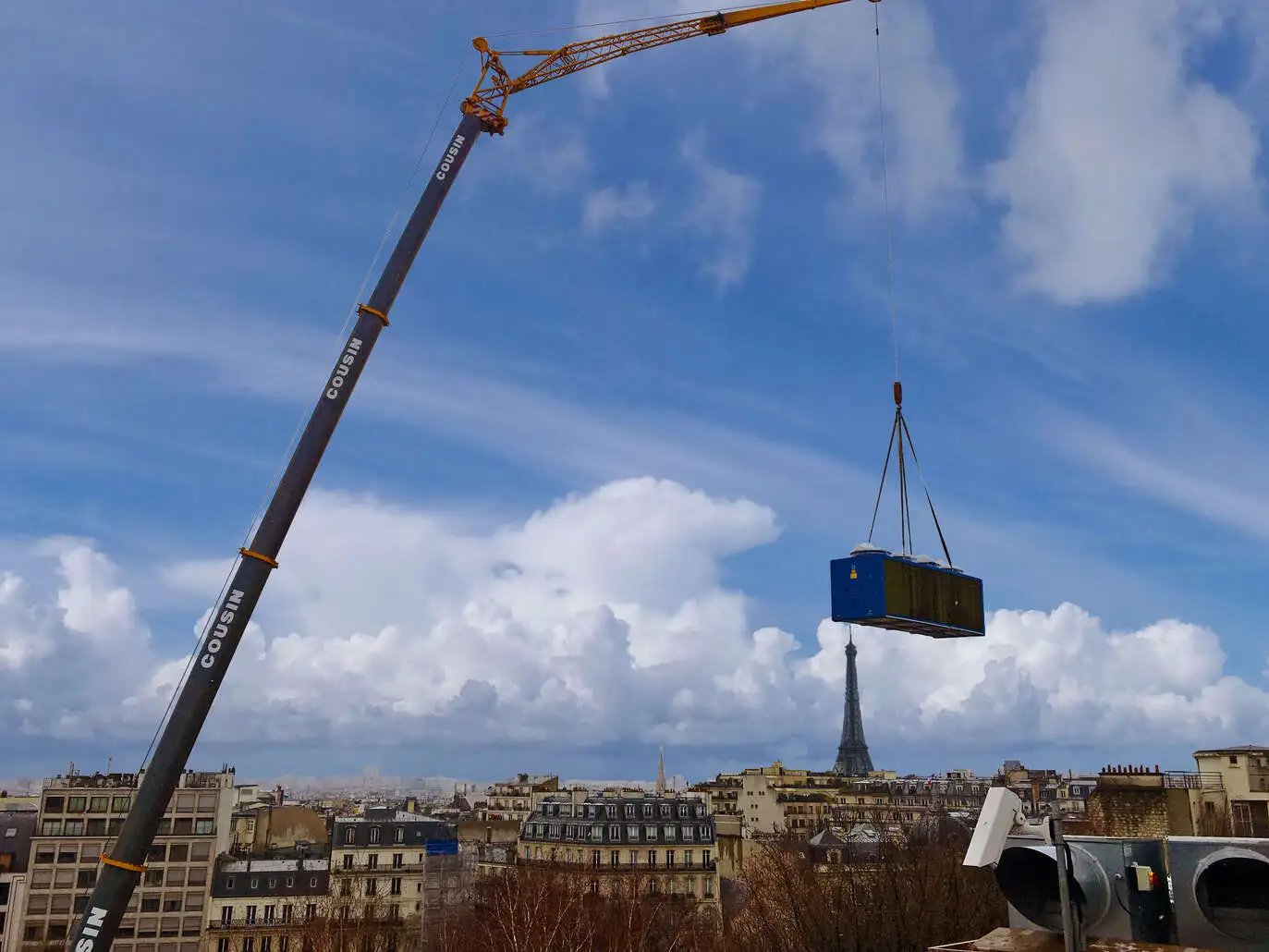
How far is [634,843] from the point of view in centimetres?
6850

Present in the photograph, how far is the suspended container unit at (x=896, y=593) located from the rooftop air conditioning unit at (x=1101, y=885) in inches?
335

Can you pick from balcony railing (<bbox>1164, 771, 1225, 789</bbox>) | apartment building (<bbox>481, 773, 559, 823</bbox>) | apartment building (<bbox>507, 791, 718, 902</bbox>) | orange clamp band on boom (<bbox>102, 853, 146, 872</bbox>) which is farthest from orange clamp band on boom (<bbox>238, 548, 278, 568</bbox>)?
apartment building (<bbox>481, 773, 559, 823</bbox>)

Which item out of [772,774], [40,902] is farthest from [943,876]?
[772,774]

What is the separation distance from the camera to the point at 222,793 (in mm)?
63438

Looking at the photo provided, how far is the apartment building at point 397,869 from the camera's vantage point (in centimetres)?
6266

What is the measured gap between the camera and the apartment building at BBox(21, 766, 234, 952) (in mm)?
59750

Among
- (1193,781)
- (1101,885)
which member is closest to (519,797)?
(1193,781)

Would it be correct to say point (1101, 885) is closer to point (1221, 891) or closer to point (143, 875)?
point (1221, 891)

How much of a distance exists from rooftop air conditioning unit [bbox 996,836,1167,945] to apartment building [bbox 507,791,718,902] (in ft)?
193

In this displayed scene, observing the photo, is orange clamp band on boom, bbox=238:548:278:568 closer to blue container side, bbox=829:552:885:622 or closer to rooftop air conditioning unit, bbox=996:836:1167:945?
blue container side, bbox=829:552:885:622

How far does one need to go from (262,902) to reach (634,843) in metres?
22.1

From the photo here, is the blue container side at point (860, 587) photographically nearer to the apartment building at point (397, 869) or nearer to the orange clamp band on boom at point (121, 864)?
the orange clamp band on boom at point (121, 864)

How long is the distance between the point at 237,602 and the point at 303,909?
47.0 metres

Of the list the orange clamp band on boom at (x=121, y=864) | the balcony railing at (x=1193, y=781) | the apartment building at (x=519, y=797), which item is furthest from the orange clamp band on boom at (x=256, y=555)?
the apartment building at (x=519, y=797)
